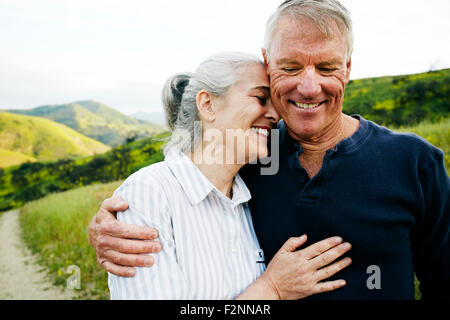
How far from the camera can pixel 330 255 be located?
1.67 meters

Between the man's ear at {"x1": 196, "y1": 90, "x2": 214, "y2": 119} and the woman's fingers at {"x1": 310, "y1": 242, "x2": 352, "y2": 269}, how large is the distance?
3.73 ft

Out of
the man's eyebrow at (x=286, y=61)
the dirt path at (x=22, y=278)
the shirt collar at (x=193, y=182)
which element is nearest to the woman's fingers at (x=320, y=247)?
the shirt collar at (x=193, y=182)

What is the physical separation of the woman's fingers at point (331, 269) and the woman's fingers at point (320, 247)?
91mm

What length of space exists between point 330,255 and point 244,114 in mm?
1017

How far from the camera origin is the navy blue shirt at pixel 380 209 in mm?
1635

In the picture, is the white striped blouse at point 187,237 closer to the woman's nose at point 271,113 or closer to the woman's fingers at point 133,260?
the woman's fingers at point 133,260

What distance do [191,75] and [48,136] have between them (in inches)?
2128

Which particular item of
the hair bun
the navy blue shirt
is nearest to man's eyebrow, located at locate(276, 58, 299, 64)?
the navy blue shirt

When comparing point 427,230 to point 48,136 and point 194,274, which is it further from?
point 48,136

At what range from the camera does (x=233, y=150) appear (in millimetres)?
1953

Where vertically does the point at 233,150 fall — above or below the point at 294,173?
above

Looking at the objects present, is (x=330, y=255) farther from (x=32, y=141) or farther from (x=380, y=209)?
(x=32, y=141)

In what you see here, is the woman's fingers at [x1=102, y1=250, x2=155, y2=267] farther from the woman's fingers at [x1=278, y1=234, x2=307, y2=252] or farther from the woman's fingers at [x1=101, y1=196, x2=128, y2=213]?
the woman's fingers at [x1=278, y1=234, x2=307, y2=252]
